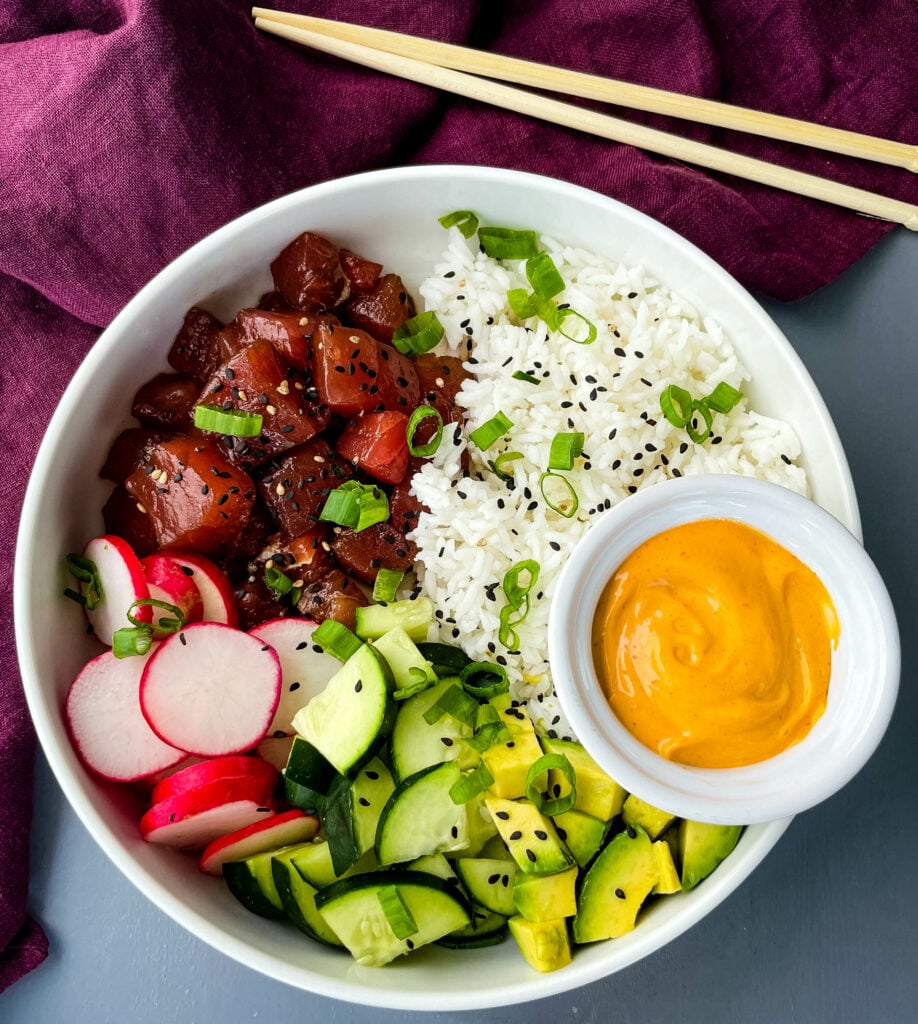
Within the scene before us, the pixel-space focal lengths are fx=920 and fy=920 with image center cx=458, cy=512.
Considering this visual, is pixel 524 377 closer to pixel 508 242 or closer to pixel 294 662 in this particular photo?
pixel 508 242

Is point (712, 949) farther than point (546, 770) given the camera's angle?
Yes

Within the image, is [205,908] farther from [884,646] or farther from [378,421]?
[884,646]

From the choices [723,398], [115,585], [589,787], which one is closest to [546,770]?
[589,787]

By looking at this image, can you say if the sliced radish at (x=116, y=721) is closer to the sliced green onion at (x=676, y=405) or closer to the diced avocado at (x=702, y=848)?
the diced avocado at (x=702, y=848)

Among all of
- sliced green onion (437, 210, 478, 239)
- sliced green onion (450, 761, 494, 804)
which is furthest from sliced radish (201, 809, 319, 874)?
sliced green onion (437, 210, 478, 239)

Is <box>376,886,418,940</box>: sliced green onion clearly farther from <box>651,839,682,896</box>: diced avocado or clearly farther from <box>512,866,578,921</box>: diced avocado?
<box>651,839,682,896</box>: diced avocado

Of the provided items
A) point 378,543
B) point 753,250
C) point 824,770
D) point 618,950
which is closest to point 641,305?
point 753,250

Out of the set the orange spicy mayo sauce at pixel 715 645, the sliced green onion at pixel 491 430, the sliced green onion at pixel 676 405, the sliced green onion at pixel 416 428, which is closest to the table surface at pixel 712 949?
the orange spicy mayo sauce at pixel 715 645
